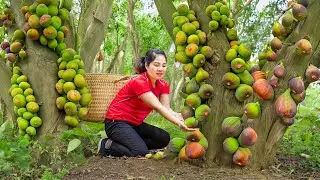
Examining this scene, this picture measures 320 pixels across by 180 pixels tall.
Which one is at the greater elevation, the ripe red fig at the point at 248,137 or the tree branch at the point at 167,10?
the tree branch at the point at 167,10

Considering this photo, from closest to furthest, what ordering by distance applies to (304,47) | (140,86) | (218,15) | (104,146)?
(304,47)
(218,15)
(140,86)
(104,146)

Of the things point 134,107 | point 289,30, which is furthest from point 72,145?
point 289,30

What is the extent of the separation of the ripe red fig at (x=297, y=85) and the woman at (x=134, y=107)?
1405 millimetres

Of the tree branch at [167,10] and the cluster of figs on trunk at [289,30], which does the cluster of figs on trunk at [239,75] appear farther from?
Result: the tree branch at [167,10]

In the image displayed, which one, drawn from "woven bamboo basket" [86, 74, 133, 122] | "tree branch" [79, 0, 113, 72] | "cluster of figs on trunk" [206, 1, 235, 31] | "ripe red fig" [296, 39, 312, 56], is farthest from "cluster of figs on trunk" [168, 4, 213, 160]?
"tree branch" [79, 0, 113, 72]

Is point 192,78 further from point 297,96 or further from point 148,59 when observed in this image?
point 148,59

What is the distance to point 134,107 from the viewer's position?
428 cm

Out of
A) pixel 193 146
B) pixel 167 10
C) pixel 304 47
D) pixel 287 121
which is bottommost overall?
pixel 193 146

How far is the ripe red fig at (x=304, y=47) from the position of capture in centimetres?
272

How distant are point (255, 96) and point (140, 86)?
1.21 meters

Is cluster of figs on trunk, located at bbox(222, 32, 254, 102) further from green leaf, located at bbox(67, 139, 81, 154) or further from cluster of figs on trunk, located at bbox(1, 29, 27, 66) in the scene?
cluster of figs on trunk, located at bbox(1, 29, 27, 66)

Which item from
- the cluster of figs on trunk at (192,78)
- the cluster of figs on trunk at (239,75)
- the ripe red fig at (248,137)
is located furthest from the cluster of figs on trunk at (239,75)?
the ripe red fig at (248,137)

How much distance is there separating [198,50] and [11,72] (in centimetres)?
181

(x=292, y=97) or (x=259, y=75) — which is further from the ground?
(x=259, y=75)
